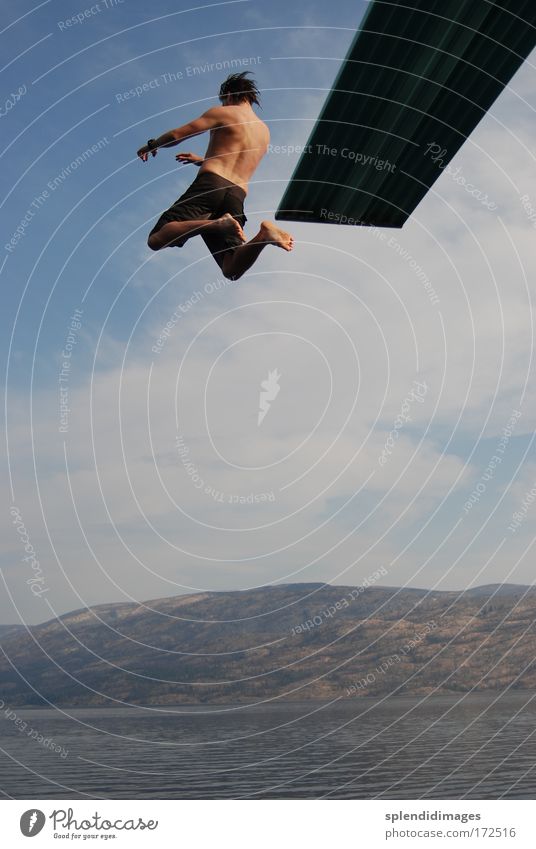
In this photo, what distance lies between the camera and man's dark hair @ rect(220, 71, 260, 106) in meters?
12.5

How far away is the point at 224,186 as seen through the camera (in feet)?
40.4

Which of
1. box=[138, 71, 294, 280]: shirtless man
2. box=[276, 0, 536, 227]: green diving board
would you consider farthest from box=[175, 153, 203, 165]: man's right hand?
box=[276, 0, 536, 227]: green diving board

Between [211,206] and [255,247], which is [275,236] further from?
[211,206]

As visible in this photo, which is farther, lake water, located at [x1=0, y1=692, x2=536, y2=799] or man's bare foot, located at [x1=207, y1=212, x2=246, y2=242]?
lake water, located at [x1=0, y1=692, x2=536, y2=799]

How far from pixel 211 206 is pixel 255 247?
3.93 feet

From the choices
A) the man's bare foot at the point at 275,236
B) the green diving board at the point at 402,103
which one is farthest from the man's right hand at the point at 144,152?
the green diving board at the point at 402,103

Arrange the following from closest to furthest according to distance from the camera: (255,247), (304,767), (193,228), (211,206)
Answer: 1. (255,247)
2. (193,228)
3. (211,206)
4. (304,767)

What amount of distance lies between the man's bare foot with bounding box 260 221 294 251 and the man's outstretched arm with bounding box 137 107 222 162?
1.66m

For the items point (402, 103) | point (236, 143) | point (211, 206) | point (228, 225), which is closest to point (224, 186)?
point (211, 206)

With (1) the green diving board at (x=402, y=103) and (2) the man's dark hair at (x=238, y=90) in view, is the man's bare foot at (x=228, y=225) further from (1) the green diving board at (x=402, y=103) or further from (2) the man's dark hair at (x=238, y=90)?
(1) the green diving board at (x=402, y=103)

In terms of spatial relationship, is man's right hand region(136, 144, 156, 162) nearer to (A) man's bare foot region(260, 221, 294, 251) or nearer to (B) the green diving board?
(A) man's bare foot region(260, 221, 294, 251)

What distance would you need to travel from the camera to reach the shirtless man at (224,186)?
11672 mm
